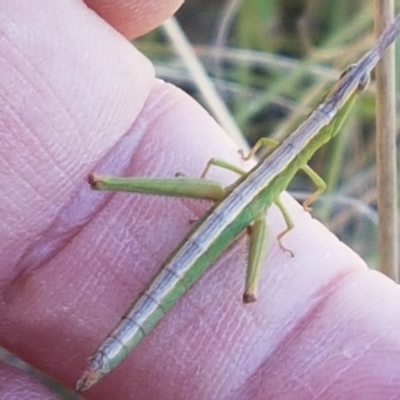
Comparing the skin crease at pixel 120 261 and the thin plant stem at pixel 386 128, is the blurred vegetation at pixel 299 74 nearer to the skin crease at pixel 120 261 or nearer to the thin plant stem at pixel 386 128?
the skin crease at pixel 120 261

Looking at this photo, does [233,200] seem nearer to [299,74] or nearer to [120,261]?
[120,261]

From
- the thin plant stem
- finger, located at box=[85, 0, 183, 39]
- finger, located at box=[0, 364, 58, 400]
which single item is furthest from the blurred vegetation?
finger, located at box=[0, 364, 58, 400]

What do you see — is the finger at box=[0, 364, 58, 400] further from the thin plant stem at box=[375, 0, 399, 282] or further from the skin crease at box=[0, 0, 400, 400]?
the thin plant stem at box=[375, 0, 399, 282]

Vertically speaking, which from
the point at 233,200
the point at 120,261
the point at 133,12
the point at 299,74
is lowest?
the point at 120,261

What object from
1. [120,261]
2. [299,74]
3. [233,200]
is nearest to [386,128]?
[233,200]

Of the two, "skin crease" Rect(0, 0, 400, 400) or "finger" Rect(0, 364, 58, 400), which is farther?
"finger" Rect(0, 364, 58, 400)

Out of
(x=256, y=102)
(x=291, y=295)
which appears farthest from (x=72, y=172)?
(x=256, y=102)
